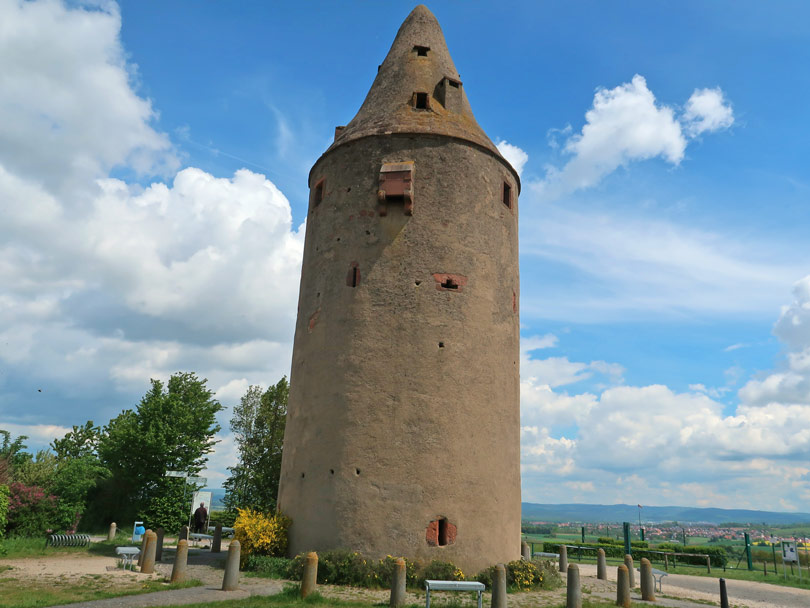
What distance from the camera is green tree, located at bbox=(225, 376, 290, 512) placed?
87.5 ft

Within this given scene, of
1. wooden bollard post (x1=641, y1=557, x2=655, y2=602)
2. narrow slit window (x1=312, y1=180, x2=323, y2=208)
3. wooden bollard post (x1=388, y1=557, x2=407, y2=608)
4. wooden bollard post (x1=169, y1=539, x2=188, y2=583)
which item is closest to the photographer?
wooden bollard post (x1=388, y1=557, x2=407, y2=608)

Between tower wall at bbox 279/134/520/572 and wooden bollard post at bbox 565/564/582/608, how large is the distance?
3168 mm

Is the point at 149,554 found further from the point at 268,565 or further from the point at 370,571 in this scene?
the point at 370,571

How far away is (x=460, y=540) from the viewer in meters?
14.2

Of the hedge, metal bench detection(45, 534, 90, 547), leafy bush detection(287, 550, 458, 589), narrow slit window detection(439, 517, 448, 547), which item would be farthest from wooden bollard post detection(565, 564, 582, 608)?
metal bench detection(45, 534, 90, 547)

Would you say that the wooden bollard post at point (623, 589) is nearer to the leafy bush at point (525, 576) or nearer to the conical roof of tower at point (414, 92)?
the leafy bush at point (525, 576)

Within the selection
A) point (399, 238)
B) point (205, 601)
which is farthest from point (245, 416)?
point (205, 601)

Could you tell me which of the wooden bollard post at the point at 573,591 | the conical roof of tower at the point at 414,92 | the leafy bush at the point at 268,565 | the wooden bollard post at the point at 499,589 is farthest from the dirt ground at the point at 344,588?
the conical roof of tower at the point at 414,92

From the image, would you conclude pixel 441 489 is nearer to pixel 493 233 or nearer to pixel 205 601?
pixel 205 601

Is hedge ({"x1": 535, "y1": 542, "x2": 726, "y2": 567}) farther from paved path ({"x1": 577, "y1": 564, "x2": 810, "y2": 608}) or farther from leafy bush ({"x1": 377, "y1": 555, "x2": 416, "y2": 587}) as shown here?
leafy bush ({"x1": 377, "y1": 555, "x2": 416, "y2": 587})

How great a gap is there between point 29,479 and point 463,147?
70.2 feet

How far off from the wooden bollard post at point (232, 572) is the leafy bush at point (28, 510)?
1446 centimetres

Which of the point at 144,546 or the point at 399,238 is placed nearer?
the point at 144,546

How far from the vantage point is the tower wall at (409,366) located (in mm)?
14344
